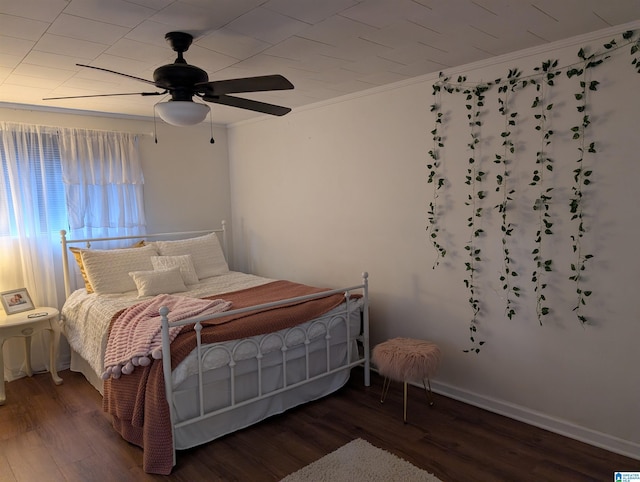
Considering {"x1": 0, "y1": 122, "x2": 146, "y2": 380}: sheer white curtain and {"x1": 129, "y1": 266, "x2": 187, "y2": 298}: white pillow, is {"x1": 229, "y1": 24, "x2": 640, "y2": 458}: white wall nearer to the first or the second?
{"x1": 129, "y1": 266, "x2": 187, "y2": 298}: white pillow

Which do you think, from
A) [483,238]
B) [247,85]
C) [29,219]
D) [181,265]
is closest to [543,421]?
[483,238]

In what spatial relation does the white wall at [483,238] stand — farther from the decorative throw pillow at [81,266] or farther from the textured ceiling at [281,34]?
the decorative throw pillow at [81,266]

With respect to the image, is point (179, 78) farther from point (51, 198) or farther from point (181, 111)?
point (51, 198)

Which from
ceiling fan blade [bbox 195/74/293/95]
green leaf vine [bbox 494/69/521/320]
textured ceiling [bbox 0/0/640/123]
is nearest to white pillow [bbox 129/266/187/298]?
textured ceiling [bbox 0/0/640/123]

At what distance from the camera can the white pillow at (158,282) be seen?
136 inches

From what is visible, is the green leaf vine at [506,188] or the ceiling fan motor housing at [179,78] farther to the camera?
the green leaf vine at [506,188]

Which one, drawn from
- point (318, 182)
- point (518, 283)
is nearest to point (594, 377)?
point (518, 283)

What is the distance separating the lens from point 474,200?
117 inches

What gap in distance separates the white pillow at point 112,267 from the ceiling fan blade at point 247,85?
1984 millimetres

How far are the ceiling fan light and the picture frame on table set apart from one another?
228cm

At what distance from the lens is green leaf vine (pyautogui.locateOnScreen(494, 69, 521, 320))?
2748mm

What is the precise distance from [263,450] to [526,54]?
2809 mm

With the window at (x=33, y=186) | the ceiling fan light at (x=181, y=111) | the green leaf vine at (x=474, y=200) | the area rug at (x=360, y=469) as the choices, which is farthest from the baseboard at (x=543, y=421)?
the window at (x=33, y=186)

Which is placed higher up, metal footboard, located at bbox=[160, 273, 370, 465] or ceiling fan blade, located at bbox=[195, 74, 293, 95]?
ceiling fan blade, located at bbox=[195, 74, 293, 95]
